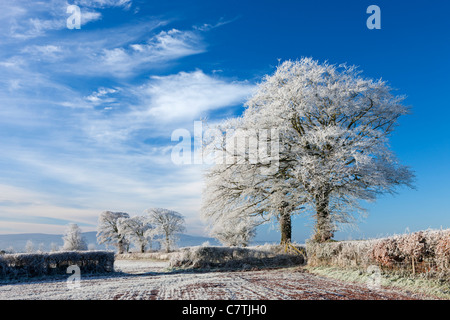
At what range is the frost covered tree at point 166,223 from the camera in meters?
43.4

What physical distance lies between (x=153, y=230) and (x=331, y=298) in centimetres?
3989

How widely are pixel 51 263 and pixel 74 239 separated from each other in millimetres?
37078

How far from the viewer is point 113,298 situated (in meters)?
6.76

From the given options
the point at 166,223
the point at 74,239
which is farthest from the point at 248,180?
the point at 74,239

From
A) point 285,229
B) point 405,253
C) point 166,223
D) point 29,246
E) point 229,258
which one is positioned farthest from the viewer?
point 166,223

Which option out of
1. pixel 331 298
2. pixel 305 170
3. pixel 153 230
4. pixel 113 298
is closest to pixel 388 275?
pixel 331 298

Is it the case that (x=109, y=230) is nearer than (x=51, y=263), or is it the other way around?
(x=51, y=263)

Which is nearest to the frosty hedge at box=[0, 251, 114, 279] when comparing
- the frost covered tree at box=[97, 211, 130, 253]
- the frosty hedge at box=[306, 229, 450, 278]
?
the frosty hedge at box=[306, 229, 450, 278]

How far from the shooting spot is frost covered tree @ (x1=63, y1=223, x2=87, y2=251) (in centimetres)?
4631

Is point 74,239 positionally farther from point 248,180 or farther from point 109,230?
point 248,180

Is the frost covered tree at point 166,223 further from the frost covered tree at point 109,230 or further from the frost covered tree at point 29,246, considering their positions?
the frost covered tree at point 29,246

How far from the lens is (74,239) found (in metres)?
47.0

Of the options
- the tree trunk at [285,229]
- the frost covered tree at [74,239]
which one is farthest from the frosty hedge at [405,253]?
the frost covered tree at [74,239]

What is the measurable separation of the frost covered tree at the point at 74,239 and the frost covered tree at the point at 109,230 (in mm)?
3167
